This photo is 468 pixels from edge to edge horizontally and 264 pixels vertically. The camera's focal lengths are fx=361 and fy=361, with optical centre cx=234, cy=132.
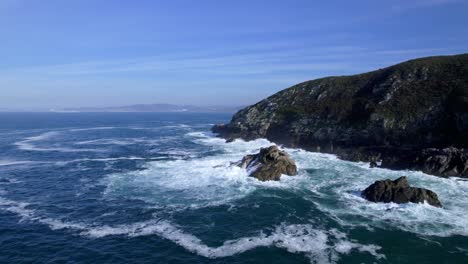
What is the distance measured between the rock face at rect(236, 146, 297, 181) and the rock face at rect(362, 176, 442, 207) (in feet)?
46.5

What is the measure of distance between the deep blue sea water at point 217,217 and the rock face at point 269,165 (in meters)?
1.52

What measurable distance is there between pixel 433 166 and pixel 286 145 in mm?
35925

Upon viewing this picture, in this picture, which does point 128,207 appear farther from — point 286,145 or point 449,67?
point 449,67

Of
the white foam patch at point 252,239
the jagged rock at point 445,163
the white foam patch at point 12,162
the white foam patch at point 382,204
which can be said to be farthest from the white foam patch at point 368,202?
the white foam patch at point 12,162

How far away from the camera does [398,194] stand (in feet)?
145

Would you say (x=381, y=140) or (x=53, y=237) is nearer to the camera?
(x=53, y=237)

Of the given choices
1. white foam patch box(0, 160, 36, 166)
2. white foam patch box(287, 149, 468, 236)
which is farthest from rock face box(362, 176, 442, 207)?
white foam patch box(0, 160, 36, 166)

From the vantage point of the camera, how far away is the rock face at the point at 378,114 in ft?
221

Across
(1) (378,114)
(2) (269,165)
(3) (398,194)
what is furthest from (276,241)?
(1) (378,114)

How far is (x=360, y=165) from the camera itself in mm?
64812

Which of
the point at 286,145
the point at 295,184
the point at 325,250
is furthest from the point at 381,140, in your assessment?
the point at 325,250

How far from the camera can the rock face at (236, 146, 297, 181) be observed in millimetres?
55834

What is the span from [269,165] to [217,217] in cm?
1937

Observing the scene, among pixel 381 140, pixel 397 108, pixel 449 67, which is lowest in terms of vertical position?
pixel 381 140
